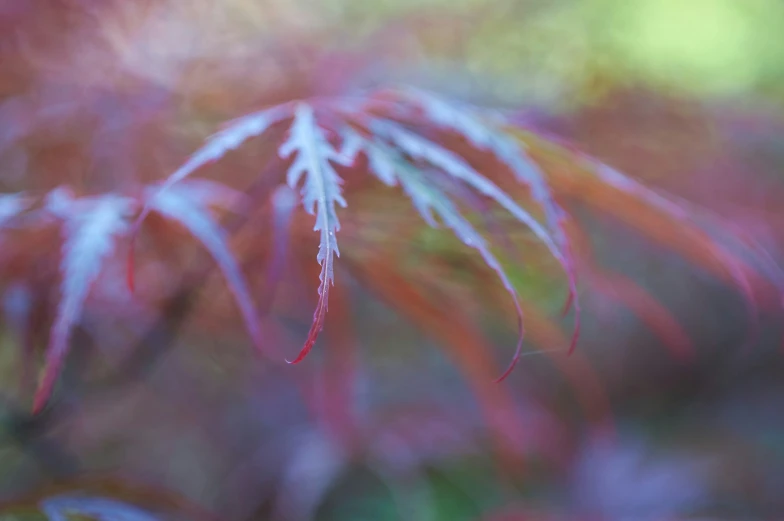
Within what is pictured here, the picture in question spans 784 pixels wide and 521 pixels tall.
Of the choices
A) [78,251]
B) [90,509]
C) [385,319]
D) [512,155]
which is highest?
[385,319]

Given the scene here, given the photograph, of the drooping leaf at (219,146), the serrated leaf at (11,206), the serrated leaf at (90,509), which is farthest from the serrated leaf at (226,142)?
the serrated leaf at (90,509)

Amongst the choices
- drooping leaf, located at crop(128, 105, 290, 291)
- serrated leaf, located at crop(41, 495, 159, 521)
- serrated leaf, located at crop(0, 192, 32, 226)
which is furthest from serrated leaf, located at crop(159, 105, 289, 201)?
serrated leaf, located at crop(41, 495, 159, 521)

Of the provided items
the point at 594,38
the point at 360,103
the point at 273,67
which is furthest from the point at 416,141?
the point at 594,38

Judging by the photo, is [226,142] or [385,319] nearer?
[226,142]

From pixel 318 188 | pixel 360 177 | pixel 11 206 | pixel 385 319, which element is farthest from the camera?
pixel 385 319

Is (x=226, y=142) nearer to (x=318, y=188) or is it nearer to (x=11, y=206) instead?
(x=318, y=188)

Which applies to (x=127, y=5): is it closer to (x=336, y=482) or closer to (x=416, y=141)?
(x=416, y=141)

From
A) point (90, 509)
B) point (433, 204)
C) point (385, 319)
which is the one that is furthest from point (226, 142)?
point (385, 319)
